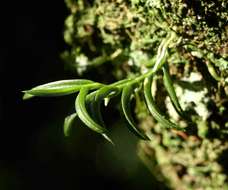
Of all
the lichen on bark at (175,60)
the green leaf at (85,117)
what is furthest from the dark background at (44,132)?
the green leaf at (85,117)

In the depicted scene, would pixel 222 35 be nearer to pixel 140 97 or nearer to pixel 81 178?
pixel 140 97

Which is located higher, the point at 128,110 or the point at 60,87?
the point at 60,87

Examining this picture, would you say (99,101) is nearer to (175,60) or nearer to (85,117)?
(85,117)

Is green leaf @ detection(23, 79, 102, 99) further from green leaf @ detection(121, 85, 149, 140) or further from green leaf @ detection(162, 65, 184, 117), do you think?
green leaf @ detection(162, 65, 184, 117)

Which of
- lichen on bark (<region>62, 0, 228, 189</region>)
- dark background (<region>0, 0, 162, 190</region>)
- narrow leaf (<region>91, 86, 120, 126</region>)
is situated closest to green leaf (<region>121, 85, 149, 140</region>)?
narrow leaf (<region>91, 86, 120, 126</region>)

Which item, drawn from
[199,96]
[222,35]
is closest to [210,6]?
[222,35]

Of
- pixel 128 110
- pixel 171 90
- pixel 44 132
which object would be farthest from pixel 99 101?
pixel 44 132
